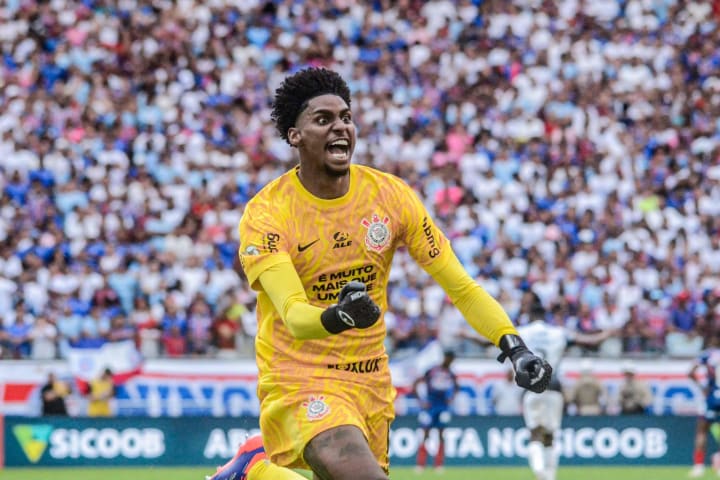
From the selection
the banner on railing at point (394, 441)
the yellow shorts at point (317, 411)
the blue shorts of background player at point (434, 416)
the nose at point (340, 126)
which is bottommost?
the banner on railing at point (394, 441)

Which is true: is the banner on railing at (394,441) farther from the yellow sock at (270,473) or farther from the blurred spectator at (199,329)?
the yellow sock at (270,473)

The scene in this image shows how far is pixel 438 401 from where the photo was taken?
20328 millimetres

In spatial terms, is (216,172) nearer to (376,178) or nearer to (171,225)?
(171,225)

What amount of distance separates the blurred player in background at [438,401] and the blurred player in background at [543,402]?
3.56 meters

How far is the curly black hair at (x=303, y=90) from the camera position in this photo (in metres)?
7.66

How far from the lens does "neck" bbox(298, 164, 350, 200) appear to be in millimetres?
7645

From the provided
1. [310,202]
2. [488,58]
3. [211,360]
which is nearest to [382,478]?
[310,202]

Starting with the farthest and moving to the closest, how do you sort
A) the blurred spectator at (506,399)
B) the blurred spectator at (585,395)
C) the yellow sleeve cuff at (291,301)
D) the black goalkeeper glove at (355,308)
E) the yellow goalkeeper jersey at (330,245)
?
the blurred spectator at (506,399) < the blurred spectator at (585,395) < the yellow goalkeeper jersey at (330,245) < the yellow sleeve cuff at (291,301) < the black goalkeeper glove at (355,308)

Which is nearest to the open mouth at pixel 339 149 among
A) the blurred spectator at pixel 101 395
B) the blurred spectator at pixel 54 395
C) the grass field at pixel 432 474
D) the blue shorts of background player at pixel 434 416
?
the grass field at pixel 432 474

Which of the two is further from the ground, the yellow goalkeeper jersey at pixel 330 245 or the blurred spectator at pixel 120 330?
the yellow goalkeeper jersey at pixel 330 245

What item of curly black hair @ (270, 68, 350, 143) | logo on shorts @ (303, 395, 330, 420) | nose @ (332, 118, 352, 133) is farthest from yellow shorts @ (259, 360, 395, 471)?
curly black hair @ (270, 68, 350, 143)

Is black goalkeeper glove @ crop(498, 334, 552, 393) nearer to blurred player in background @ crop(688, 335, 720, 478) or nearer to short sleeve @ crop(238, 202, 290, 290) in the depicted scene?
short sleeve @ crop(238, 202, 290, 290)

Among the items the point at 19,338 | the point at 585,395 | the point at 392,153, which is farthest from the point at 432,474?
the point at 392,153

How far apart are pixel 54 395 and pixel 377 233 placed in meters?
14.2
